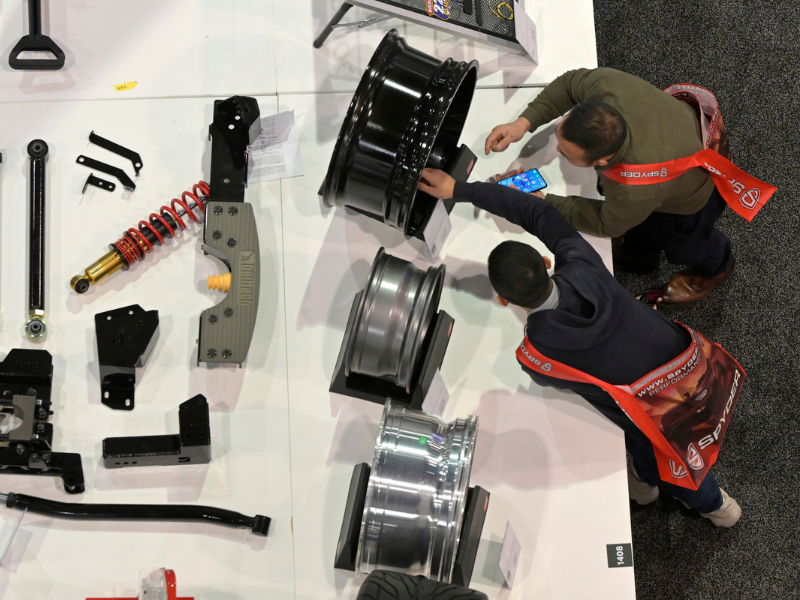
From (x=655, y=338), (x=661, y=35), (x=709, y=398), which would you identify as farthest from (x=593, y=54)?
(x=709, y=398)

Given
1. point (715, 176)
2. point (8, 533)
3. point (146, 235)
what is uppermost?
point (715, 176)

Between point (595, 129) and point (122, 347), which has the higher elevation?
point (595, 129)

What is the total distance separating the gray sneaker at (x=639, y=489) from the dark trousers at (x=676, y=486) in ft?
0.59

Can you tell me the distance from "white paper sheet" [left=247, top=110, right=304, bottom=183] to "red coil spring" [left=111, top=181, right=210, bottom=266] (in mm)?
200

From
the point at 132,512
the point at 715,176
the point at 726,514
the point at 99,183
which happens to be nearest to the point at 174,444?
the point at 132,512

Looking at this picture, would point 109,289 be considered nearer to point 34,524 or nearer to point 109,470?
point 109,470

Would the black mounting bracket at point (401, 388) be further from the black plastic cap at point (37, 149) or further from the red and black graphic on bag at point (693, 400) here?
the black plastic cap at point (37, 149)

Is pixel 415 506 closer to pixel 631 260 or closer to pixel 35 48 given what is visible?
pixel 631 260

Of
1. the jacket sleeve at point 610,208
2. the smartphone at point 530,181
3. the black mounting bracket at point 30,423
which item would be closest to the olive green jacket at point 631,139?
the jacket sleeve at point 610,208

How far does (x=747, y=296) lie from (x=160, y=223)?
8.96 feet

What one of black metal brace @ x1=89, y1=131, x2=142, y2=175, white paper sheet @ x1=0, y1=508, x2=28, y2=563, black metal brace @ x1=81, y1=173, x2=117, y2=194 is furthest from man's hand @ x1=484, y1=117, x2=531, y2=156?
white paper sheet @ x1=0, y1=508, x2=28, y2=563

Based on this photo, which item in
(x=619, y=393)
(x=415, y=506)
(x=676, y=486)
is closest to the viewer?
(x=415, y=506)

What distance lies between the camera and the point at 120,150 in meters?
2.66

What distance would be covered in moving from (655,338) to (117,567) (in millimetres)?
1993
